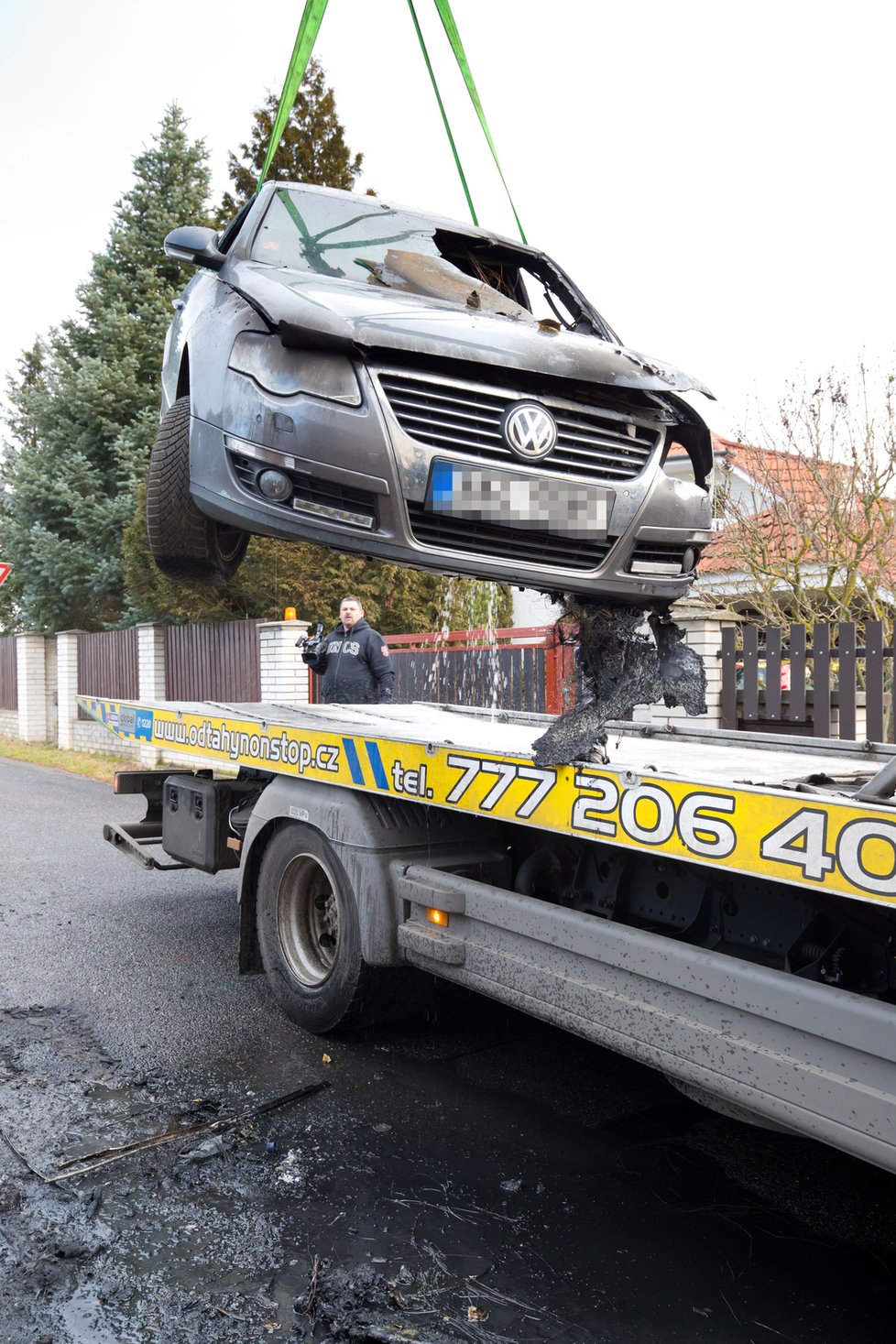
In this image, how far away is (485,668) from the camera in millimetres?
9797

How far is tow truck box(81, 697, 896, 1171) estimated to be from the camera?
2.12 metres

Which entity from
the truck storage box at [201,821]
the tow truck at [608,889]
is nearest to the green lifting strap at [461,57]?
the tow truck at [608,889]

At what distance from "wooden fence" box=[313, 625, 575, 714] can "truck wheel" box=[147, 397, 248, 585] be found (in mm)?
4317

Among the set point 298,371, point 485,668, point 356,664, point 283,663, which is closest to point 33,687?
point 283,663

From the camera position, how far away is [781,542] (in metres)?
9.92

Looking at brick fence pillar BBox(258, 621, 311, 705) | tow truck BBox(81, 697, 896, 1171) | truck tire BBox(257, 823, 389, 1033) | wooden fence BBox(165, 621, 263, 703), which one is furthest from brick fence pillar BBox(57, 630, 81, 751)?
truck tire BBox(257, 823, 389, 1033)

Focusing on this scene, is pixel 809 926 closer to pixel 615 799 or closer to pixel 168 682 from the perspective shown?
pixel 615 799

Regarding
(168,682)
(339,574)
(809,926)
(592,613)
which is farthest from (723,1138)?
(168,682)

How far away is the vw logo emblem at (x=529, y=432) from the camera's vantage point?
296 centimetres

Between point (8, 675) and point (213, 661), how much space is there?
9.53 metres

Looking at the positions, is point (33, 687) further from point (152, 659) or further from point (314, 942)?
point (314, 942)

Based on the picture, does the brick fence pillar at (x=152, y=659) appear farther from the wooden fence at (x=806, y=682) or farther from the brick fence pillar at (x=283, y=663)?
the wooden fence at (x=806, y=682)

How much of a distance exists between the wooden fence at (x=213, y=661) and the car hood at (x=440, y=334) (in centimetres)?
949

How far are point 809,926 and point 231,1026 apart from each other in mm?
2505
